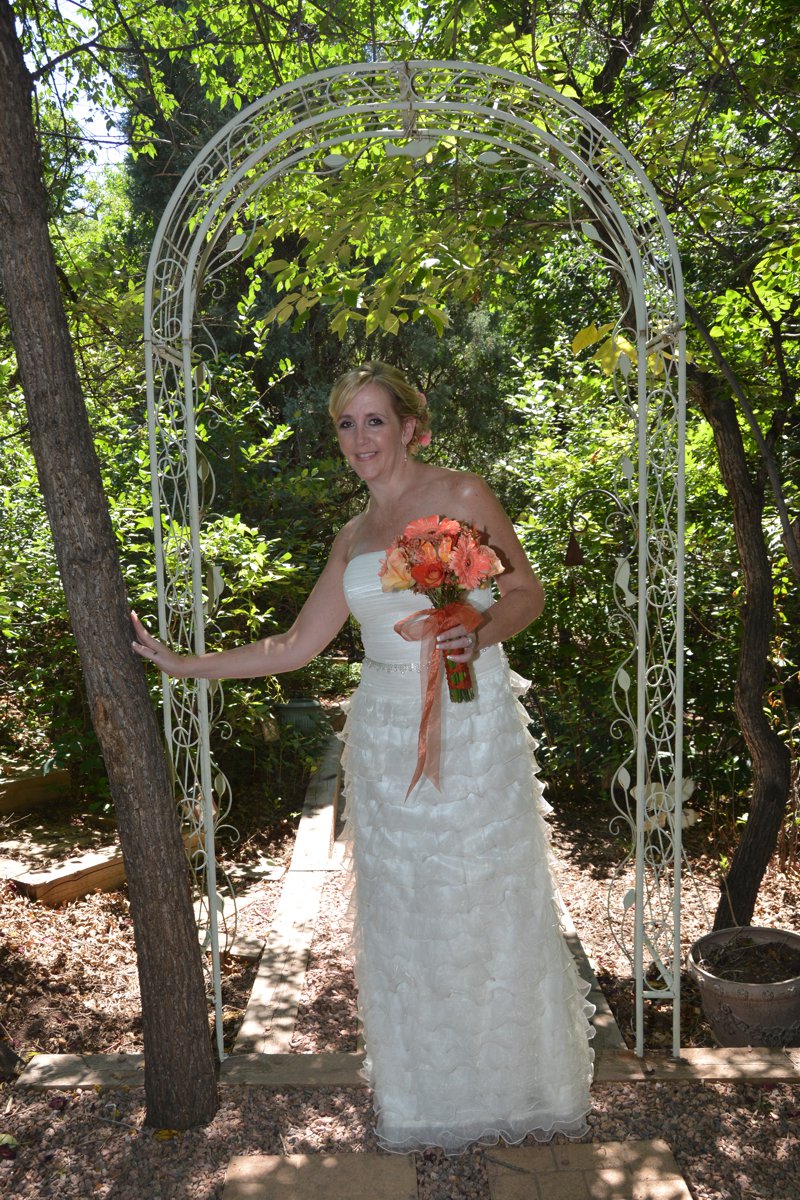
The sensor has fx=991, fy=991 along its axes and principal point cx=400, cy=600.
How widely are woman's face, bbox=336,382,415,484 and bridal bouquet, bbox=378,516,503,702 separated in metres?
0.50

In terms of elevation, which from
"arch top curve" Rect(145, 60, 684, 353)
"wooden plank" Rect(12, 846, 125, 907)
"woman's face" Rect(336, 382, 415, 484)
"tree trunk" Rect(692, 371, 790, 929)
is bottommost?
"wooden plank" Rect(12, 846, 125, 907)

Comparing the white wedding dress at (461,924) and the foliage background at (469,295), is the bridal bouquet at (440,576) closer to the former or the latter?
the white wedding dress at (461,924)

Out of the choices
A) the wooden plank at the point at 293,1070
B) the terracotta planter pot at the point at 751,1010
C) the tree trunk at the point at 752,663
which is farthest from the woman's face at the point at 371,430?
the terracotta planter pot at the point at 751,1010

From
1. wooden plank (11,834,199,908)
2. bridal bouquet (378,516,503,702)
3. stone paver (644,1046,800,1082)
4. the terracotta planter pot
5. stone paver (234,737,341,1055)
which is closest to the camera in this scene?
bridal bouquet (378,516,503,702)

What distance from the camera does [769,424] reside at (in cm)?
456

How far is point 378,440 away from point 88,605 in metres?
0.95

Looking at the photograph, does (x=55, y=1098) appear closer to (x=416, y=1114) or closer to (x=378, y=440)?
(x=416, y=1114)

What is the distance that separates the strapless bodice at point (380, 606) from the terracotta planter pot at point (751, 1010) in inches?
68.1

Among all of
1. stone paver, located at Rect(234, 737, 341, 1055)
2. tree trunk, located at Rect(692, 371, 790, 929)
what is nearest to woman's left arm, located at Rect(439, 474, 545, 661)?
tree trunk, located at Rect(692, 371, 790, 929)

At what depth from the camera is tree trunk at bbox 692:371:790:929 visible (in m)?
4.08

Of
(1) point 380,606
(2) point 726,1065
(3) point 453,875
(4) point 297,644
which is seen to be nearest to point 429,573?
(1) point 380,606

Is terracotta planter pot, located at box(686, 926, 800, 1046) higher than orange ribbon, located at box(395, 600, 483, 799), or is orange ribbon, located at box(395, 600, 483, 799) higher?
orange ribbon, located at box(395, 600, 483, 799)

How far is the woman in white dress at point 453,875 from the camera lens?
2836mm

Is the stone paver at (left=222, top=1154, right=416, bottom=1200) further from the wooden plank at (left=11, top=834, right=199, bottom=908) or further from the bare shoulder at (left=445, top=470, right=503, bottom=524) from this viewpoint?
the wooden plank at (left=11, top=834, right=199, bottom=908)
